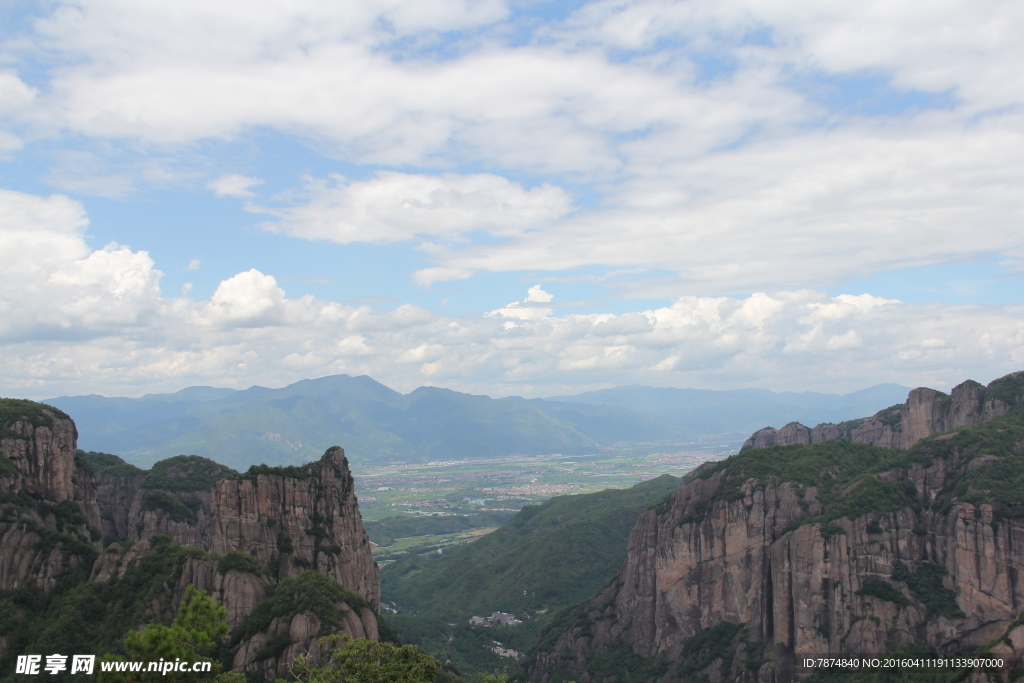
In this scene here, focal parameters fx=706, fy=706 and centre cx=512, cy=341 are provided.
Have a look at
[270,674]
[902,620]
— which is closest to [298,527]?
[270,674]

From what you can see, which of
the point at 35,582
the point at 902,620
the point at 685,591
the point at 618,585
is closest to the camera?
the point at 35,582

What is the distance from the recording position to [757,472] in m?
126

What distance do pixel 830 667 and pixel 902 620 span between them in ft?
39.2

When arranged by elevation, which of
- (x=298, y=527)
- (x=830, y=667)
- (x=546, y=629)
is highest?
(x=298, y=527)

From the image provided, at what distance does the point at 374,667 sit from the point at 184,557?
146 feet

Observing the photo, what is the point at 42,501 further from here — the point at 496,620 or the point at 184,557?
the point at 496,620

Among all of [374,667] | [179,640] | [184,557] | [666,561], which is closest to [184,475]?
[184,557]

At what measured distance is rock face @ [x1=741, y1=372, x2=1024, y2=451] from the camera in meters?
141

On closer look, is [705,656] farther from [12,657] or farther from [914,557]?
[12,657]

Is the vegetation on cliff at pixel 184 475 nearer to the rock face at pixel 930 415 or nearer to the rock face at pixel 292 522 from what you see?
the rock face at pixel 292 522

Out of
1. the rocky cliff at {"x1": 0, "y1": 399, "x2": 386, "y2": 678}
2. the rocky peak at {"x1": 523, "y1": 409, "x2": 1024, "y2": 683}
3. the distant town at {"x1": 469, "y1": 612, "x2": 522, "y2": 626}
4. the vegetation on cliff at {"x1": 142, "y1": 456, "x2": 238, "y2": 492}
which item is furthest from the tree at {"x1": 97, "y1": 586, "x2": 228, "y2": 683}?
the distant town at {"x1": 469, "y1": 612, "x2": 522, "y2": 626}

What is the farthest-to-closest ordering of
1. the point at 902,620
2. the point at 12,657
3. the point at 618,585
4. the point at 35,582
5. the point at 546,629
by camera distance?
the point at 546,629 → the point at 618,585 → the point at 902,620 → the point at 35,582 → the point at 12,657

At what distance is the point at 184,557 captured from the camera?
288 ft

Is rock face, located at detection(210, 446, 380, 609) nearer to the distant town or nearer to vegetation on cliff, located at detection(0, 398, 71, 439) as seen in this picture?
vegetation on cliff, located at detection(0, 398, 71, 439)
